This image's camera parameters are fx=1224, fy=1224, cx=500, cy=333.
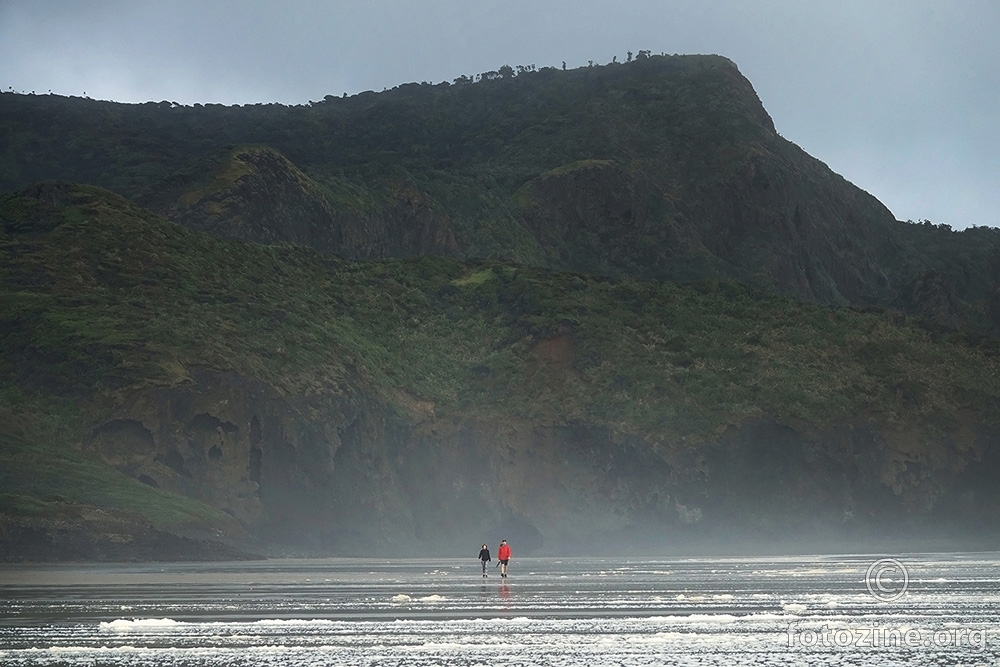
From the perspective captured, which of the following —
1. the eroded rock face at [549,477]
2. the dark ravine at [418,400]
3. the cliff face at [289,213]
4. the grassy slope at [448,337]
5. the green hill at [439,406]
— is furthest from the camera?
the cliff face at [289,213]

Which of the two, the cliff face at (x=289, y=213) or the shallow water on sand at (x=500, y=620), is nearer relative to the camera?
the shallow water on sand at (x=500, y=620)

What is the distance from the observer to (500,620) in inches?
1262

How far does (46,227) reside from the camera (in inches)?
4604

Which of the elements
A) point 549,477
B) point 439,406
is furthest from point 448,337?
point 549,477

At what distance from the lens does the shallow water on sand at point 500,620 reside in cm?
2475

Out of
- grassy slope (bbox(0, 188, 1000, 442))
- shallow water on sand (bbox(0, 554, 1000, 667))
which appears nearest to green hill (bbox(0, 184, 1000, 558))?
Result: grassy slope (bbox(0, 188, 1000, 442))

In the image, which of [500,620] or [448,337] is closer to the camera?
[500,620]

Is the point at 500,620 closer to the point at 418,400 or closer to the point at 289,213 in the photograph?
the point at 418,400

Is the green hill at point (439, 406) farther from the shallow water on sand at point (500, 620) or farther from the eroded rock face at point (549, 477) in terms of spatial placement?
the shallow water on sand at point (500, 620)

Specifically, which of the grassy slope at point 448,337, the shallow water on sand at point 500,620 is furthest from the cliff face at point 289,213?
the shallow water on sand at point 500,620

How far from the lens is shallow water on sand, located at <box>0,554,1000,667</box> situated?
81.2 ft

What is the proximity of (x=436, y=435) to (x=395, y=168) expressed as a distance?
81.3 meters

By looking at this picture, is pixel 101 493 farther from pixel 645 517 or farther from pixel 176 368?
pixel 645 517

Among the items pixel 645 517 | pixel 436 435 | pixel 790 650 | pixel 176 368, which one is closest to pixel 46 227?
pixel 176 368
